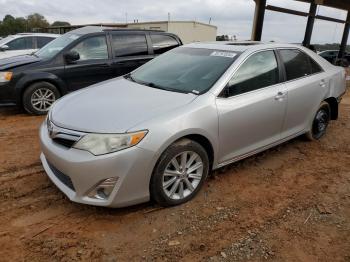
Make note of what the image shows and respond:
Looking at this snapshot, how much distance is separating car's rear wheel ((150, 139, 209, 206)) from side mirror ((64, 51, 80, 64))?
4012 mm

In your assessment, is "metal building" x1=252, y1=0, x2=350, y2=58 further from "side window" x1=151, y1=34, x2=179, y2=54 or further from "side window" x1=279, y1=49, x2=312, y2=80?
"side window" x1=279, y1=49, x2=312, y2=80

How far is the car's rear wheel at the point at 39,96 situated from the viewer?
627 centimetres

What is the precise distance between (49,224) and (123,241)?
730 mm

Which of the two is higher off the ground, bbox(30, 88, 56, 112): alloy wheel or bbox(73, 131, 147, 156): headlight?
bbox(73, 131, 147, 156): headlight

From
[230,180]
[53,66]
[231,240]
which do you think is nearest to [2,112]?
[53,66]

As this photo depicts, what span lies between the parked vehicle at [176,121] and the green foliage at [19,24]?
40815mm

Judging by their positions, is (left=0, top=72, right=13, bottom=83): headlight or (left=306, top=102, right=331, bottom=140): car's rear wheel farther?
(left=0, top=72, right=13, bottom=83): headlight

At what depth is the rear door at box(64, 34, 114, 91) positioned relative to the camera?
658 cm

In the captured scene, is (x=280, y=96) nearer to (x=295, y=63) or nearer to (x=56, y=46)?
(x=295, y=63)

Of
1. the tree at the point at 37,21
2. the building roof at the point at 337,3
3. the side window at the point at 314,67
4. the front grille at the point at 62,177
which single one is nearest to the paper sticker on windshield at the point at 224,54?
the side window at the point at 314,67

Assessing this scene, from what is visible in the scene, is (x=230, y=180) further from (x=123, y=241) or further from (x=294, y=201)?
(x=123, y=241)

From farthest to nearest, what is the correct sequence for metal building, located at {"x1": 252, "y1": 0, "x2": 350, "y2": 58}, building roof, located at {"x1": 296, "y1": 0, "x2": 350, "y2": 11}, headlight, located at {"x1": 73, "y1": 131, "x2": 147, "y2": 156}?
building roof, located at {"x1": 296, "y1": 0, "x2": 350, "y2": 11} → metal building, located at {"x1": 252, "y1": 0, "x2": 350, "y2": 58} → headlight, located at {"x1": 73, "y1": 131, "x2": 147, "y2": 156}

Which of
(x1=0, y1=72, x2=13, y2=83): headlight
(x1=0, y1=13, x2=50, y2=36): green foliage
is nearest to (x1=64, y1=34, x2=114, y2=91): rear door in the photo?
(x1=0, y1=72, x2=13, y2=83): headlight

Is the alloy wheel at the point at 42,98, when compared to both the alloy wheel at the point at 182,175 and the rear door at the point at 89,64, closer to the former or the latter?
the rear door at the point at 89,64
